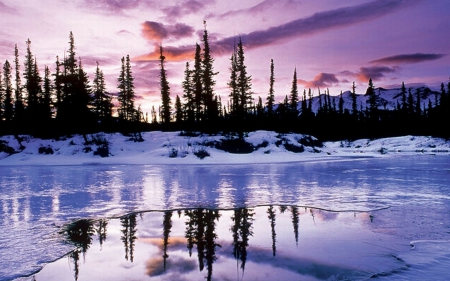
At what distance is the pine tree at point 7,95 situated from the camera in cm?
4838

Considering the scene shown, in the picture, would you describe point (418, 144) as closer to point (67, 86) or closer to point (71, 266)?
point (67, 86)

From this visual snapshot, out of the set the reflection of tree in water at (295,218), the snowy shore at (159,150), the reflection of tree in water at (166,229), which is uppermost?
the snowy shore at (159,150)

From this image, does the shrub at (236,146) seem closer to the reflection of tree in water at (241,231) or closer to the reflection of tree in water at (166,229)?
the reflection of tree in water at (241,231)

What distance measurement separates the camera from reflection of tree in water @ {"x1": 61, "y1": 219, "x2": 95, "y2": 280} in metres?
5.09

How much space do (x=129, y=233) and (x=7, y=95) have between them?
55.6m

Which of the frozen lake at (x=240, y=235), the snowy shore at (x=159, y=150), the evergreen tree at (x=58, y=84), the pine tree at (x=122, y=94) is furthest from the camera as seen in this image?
the pine tree at (x=122, y=94)

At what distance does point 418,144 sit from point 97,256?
63.3 metres

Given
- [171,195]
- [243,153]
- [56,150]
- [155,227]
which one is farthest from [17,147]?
[155,227]

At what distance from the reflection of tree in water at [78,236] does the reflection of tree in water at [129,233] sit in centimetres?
65

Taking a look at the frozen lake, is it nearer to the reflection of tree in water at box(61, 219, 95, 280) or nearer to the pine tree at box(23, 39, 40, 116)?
the reflection of tree in water at box(61, 219, 95, 280)

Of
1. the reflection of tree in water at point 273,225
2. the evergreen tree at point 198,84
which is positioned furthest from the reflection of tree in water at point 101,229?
the evergreen tree at point 198,84

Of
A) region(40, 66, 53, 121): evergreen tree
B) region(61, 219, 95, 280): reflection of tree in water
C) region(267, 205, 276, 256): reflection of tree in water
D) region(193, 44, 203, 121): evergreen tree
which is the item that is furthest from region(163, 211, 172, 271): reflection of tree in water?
region(40, 66, 53, 121): evergreen tree

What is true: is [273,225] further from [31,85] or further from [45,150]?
[31,85]

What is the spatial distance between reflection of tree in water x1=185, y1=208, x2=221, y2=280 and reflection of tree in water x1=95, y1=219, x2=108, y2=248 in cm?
166
